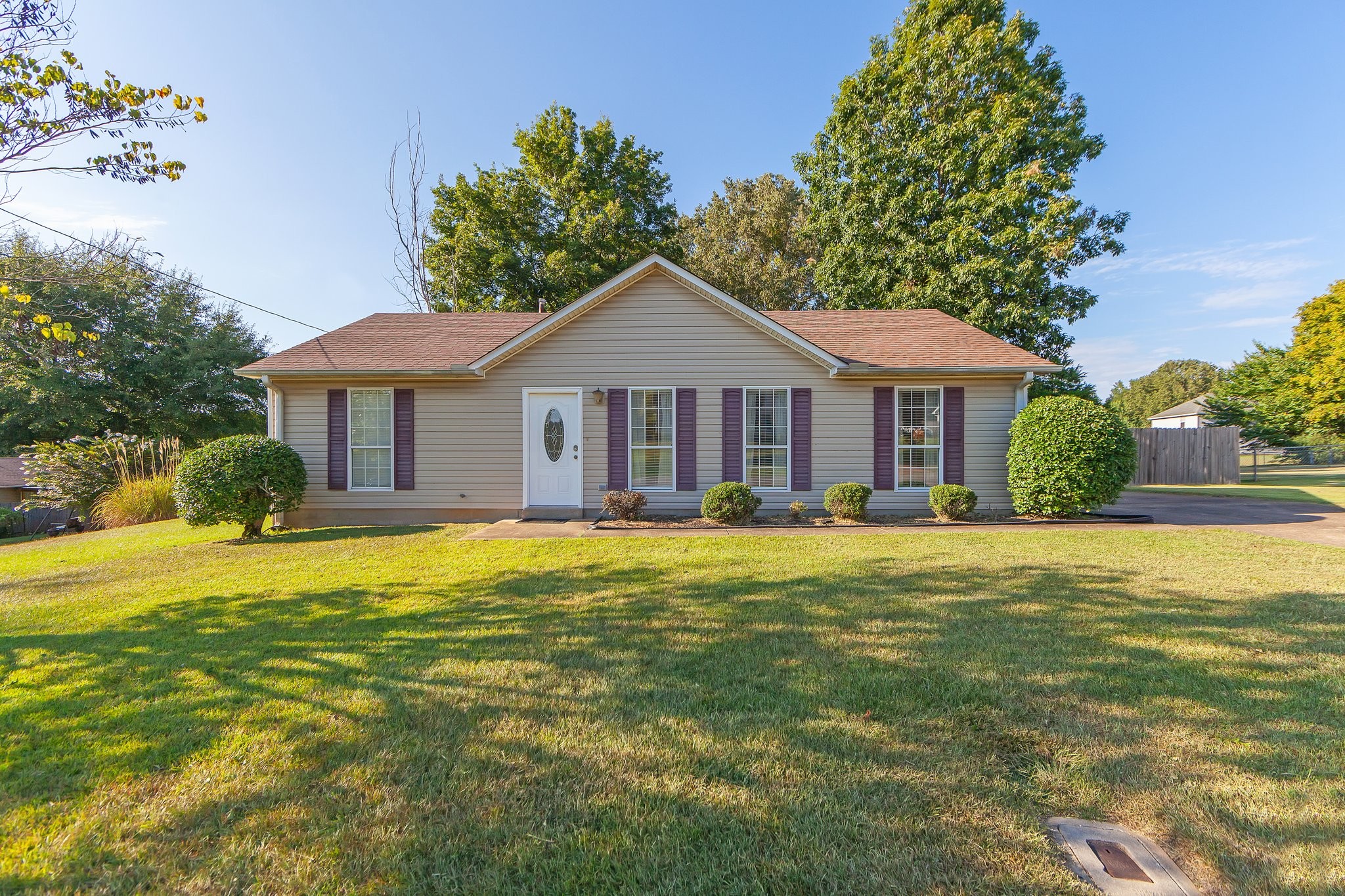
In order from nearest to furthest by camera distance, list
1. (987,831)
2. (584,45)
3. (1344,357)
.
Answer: (987,831) < (584,45) < (1344,357)

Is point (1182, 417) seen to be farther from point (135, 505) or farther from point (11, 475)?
point (11, 475)

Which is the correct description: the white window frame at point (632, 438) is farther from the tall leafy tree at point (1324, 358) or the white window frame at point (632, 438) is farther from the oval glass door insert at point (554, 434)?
the tall leafy tree at point (1324, 358)

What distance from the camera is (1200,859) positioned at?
188 centimetres

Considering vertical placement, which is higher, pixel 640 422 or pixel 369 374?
pixel 369 374

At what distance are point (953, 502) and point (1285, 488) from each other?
15.1m

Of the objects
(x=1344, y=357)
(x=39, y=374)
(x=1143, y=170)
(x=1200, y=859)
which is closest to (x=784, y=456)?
(x=1200, y=859)

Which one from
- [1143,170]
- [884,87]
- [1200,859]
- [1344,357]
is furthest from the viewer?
[1344,357]

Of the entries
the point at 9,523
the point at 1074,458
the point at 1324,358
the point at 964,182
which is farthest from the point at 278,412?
the point at 1324,358

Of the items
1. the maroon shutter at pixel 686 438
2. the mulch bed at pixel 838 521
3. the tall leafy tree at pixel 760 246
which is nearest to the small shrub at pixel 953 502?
the mulch bed at pixel 838 521

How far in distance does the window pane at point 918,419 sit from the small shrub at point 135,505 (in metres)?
15.6

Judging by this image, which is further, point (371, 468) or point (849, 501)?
point (371, 468)

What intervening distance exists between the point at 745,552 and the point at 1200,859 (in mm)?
5249

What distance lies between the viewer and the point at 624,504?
30.7ft

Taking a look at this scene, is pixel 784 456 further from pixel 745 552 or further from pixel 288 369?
pixel 288 369
